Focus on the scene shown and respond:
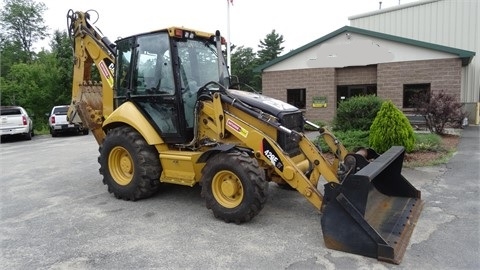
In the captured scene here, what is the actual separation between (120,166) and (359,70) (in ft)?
47.0

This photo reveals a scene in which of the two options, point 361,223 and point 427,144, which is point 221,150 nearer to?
point 361,223

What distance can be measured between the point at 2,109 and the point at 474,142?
19048 millimetres

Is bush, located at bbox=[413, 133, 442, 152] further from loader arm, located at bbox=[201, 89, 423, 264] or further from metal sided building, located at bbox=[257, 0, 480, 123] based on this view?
metal sided building, located at bbox=[257, 0, 480, 123]

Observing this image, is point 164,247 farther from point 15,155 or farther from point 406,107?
point 406,107

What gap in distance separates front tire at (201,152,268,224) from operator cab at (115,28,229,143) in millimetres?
1034

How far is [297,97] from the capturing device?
1936 centimetres

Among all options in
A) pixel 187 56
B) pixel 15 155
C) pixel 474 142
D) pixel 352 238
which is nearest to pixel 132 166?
pixel 187 56

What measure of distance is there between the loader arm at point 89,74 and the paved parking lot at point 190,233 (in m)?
1.38

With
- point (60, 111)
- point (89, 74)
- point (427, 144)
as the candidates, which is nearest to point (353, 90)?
point (427, 144)

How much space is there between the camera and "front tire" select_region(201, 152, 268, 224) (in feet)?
14.7

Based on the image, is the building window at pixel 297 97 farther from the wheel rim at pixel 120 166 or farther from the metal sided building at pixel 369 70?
the wheel rim at pixel 120 166

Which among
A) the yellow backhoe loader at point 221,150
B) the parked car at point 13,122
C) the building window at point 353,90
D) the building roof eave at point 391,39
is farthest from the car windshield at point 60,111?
the building window at point 353,90

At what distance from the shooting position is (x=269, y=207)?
539 centimetres

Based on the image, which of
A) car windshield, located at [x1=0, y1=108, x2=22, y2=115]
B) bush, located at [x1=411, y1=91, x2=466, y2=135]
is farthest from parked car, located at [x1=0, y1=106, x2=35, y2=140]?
bush, located at [x1=411, y1=91, x2=466, y2=135]
